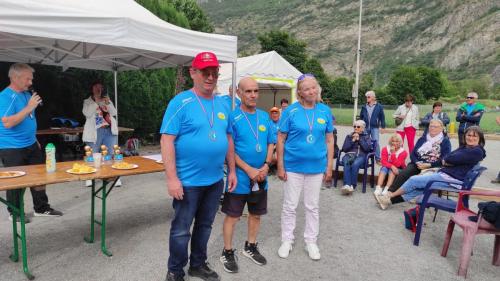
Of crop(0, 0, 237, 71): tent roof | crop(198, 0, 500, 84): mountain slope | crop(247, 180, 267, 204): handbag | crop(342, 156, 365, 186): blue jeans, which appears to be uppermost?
crop(198, 0, 500, 84): mountain slope

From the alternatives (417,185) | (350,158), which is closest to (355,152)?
(350,158)

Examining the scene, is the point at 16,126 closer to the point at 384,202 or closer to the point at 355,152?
the point at 384,202

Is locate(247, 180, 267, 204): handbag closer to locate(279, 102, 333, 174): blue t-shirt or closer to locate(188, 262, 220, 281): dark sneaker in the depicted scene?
locate(279, 102, 333, 174): blue t-shirt

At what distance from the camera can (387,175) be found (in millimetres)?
5914

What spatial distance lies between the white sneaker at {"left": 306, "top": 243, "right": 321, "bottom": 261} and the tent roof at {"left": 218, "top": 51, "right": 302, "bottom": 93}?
7.07m

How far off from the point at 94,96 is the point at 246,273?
3970 mm

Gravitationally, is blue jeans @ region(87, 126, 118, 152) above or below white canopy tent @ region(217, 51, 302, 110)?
below

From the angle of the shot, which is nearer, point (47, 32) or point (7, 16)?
point (7, 16)

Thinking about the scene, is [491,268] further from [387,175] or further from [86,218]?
[86,218]

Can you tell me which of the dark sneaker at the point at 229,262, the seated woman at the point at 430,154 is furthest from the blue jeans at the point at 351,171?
the dark sneaker at the point at 229,262

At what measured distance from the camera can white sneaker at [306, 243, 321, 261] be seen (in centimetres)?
335

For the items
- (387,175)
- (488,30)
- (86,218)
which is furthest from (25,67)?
(488,30)

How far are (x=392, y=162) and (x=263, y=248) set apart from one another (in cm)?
304

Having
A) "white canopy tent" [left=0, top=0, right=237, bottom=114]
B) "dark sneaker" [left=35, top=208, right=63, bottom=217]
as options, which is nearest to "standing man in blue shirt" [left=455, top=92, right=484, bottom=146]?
"white canopy tent" [left=0, top=0, right=237, bottom=114]
